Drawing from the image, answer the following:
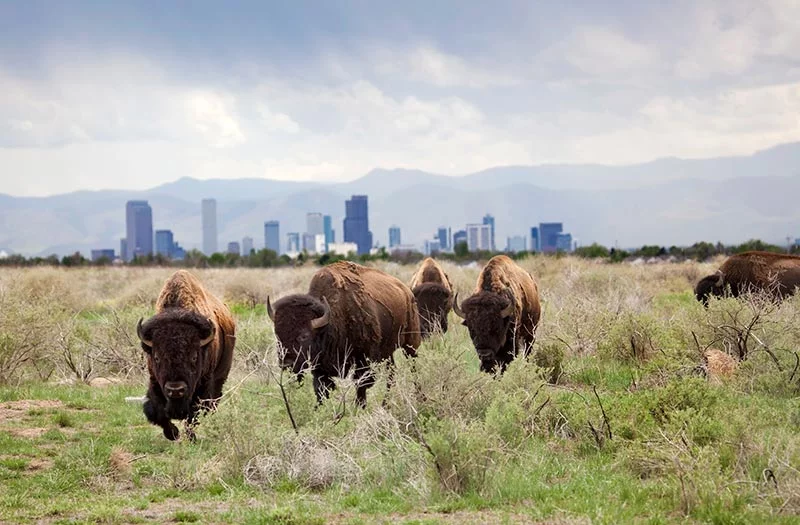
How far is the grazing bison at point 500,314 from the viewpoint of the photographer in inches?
600

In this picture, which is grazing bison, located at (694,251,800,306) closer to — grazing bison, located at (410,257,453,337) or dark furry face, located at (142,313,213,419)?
grazing bison, located at (410,257,453,337)

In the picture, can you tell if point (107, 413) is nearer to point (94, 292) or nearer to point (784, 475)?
point (784, 475)

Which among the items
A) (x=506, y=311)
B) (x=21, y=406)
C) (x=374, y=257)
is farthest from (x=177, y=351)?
(x=374, y=257)

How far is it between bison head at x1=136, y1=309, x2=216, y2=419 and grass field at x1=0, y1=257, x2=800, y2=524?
555 millimetres

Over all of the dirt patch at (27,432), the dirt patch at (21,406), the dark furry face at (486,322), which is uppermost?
the dark furry face at (486,322)

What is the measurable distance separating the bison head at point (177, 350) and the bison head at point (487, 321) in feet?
16.7

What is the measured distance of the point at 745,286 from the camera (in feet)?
72.9

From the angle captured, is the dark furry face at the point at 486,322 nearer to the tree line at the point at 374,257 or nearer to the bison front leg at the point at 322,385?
the bison front leg at the point at 322,385

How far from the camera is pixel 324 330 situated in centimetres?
1307

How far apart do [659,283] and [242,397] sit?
32855 millimetres

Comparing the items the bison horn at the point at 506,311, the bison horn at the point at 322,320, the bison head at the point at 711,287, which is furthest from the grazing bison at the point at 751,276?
the bison horn at the point at 322,320

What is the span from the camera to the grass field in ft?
28.6

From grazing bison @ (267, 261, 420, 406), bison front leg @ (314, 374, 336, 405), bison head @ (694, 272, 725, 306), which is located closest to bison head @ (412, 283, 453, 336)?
grazing bison @ (267, 261, 420, 406)

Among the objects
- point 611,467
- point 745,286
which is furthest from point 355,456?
point 745,286
